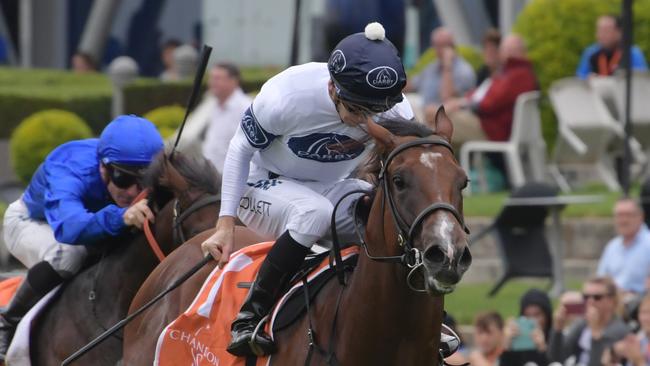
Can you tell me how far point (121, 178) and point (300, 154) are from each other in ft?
5.58

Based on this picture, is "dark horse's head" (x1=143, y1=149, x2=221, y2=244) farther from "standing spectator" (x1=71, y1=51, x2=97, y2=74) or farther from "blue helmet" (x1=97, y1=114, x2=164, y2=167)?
"standing spectator" (x1=71, y1=51, x2=97, y2=74)

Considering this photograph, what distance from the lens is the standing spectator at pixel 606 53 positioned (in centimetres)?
1451

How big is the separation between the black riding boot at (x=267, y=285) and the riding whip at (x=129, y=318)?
2.52ft

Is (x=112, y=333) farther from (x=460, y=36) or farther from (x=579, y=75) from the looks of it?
(x=460, y=36)

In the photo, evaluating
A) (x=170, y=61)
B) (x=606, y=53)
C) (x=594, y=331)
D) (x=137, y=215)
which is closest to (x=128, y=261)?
(x=137, y=215)

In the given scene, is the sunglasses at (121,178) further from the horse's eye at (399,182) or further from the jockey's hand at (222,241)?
the horse's eye at (399,182)

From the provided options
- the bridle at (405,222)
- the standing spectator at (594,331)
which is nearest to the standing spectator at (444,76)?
the standing spectator at (594,331)

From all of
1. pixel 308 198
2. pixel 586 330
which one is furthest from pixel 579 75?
pixel 308 198

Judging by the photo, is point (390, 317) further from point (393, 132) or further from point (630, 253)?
point (630, 253)

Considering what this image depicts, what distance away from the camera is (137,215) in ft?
25.2

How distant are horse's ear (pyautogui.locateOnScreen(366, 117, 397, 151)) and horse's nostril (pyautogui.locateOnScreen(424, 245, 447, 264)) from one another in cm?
56

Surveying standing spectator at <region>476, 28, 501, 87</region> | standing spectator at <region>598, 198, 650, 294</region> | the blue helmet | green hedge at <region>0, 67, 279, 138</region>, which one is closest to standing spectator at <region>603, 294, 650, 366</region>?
standing spectator at <region>598, 198, 650, 294</region>

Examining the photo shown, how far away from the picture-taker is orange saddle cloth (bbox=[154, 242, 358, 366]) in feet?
21.6

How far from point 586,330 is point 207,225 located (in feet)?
10.2
